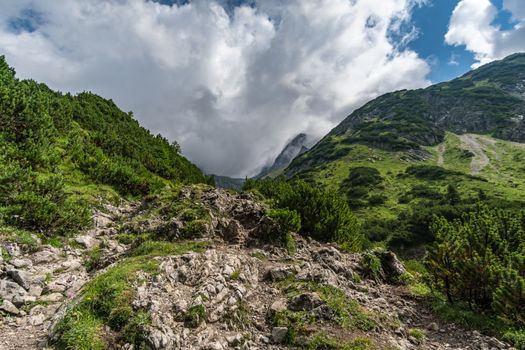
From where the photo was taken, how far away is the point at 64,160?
2844 centimetres

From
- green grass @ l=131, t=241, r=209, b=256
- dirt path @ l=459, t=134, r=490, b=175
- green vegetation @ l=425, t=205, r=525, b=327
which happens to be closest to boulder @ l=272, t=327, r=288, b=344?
green grass @ l=131, t=241, r=209, b=256

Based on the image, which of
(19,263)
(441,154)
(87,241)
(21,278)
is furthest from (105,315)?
(441,154)

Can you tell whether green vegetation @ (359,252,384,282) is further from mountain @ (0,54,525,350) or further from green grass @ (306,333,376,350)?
green grass @ (306,333,376,350)

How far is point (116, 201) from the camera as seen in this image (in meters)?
26.0

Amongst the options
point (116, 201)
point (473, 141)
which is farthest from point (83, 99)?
point (473, 141)

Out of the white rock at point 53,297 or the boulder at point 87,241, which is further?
the boulder at point 87,241

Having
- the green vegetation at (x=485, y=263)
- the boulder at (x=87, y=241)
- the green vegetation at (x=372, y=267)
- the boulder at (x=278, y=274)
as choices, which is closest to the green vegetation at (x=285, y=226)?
the boulder at (x=278, y=274)

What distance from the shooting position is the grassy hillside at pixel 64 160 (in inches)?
666

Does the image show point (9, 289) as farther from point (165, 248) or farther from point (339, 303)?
point (339, 303)

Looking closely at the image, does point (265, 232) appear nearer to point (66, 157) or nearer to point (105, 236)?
point (105, 236)

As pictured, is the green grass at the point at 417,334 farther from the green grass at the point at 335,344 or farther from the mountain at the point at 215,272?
the green grass at the point at 335,344

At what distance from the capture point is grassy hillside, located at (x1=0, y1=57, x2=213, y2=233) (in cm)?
1691

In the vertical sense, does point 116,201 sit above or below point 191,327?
above

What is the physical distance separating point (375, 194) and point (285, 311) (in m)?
122
